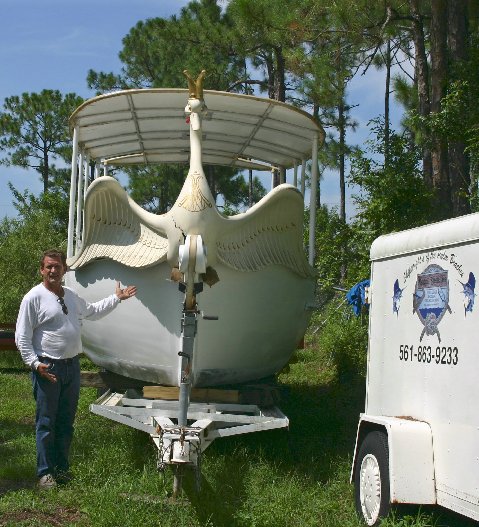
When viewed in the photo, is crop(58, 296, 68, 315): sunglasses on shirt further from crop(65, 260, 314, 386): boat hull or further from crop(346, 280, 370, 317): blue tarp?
crop(346, 280, 370, 317): blue tarp

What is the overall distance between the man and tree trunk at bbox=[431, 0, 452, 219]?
7413 millimetres

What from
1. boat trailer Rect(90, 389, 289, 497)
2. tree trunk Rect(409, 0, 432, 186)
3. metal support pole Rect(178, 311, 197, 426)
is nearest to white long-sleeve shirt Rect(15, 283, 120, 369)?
boat trailer Rect(90, 389, 289, 497)

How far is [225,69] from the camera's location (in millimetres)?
21672

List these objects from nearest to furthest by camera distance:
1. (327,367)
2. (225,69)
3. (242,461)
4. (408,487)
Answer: (408,487), (242,461), (327,367), (225,69)

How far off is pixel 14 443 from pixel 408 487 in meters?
4.13

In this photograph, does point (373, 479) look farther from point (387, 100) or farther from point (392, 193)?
point (387, 100)

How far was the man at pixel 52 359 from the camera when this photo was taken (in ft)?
19.0

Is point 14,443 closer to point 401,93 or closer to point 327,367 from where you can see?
point 327,367

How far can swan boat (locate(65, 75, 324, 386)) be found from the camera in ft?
22.1

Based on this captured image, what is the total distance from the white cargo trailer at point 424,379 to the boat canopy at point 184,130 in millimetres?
2834

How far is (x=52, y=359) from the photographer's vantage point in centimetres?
587

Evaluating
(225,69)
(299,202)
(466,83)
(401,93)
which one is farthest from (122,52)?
(299,202)

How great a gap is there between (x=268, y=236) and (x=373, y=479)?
2832 mm

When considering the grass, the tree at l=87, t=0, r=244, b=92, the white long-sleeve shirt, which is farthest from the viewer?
the tree at l=87, t=0, r=244, b=92
